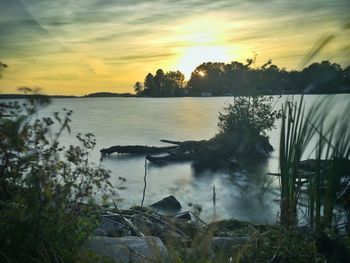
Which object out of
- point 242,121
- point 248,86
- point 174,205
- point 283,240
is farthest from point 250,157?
point 283,240

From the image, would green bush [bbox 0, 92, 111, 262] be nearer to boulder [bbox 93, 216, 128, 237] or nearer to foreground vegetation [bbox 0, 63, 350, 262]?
foreground vegetation [bbox 0, 63, 350, 262]

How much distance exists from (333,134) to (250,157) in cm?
3329

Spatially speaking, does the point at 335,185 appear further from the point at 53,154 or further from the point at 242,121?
the point at 242,121

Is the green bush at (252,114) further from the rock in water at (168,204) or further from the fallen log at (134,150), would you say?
the rock in water at (168,204)

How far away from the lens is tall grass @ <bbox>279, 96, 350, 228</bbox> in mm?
1910

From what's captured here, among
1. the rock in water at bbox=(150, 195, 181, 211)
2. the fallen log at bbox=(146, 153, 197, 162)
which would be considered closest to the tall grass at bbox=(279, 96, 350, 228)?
the rock in water at bbox=(150, 195, 181, 211)

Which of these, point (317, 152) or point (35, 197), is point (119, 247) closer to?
point (35, 197)

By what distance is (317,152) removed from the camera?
2504 mm

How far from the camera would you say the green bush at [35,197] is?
10.1 feet

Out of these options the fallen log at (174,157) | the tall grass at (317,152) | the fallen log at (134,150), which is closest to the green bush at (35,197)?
the tall grass at (317,152)

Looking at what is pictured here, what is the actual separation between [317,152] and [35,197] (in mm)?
1976

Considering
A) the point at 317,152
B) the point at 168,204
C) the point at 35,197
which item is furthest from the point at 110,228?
the point at 168,204

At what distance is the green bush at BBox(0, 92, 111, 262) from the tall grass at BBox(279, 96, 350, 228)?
156 cm

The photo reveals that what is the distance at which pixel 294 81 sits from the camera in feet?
6.86
